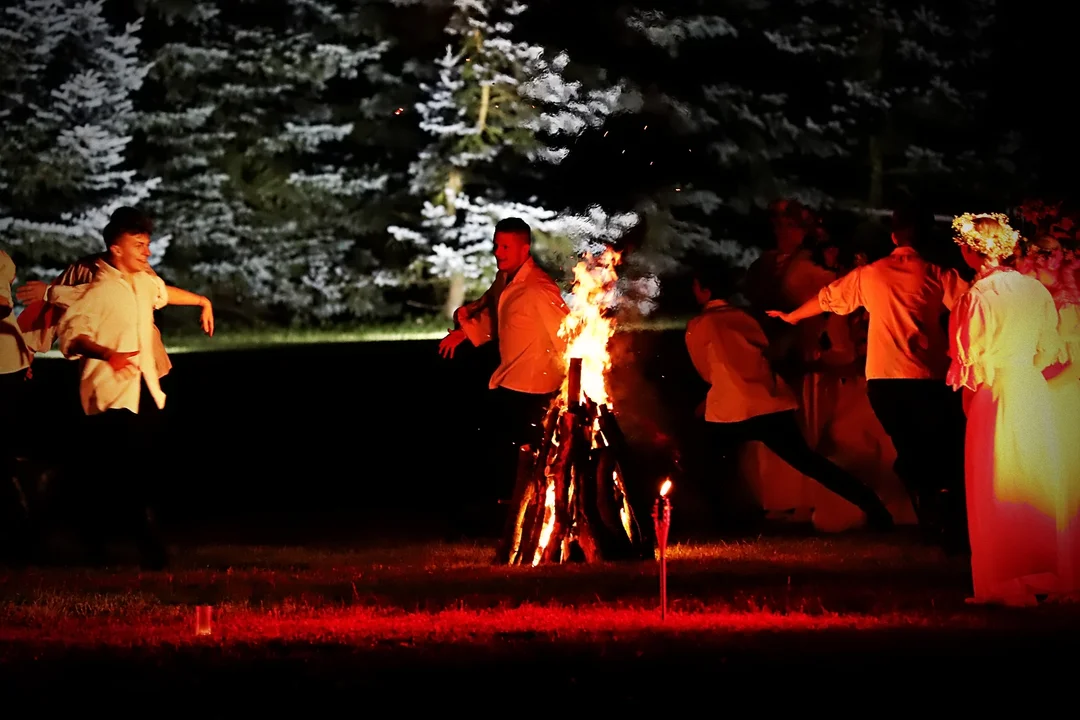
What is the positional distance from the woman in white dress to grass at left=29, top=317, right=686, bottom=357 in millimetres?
19490

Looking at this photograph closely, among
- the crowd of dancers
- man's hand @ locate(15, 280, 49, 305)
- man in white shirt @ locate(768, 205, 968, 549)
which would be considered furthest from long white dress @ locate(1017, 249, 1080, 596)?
man's hand @ locate(15, 280, 49, 305)

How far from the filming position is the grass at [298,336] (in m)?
31.4

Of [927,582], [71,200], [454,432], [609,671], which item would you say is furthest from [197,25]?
[609,671]

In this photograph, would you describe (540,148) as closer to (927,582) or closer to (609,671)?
(927,582)

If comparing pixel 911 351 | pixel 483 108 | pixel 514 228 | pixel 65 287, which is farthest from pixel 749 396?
pixel 483 108

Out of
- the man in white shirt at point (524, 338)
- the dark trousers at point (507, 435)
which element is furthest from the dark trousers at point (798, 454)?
the man in white shirt at point (524, 338)

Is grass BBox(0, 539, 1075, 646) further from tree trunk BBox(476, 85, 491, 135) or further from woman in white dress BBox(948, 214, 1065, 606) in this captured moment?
tree trunk BBox(476, 85, 491, 135)

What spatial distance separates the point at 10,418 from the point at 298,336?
2168cm

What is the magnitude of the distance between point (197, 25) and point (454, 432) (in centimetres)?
1805

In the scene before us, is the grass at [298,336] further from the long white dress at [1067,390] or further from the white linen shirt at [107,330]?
the long white dress at [1067,390]

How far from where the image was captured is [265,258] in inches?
1415

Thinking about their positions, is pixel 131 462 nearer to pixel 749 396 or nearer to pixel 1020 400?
pixel 749 396

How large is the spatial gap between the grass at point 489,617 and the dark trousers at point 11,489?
85 centimetres

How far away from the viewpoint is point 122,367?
455 inches
